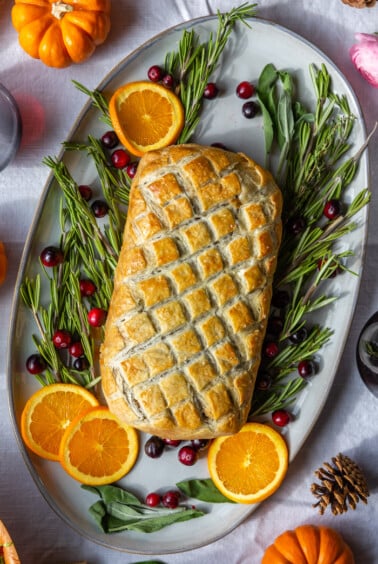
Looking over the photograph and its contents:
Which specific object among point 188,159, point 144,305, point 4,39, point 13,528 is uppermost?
point 4,39

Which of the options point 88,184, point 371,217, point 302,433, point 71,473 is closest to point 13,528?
point 71,473

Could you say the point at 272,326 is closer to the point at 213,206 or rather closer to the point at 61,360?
the point at 213,206

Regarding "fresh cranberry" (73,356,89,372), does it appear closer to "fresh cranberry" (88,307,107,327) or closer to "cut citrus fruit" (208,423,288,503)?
"fresh cranberry" (88,307,107,327)

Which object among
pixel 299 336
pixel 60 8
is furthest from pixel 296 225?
pixel 60 8

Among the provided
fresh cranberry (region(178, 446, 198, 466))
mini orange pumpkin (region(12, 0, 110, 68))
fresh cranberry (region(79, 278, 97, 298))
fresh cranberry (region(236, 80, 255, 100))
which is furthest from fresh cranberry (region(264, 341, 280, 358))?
mini orange pumpkin (region(12, 0, 110, 68))

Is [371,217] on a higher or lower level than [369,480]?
higher

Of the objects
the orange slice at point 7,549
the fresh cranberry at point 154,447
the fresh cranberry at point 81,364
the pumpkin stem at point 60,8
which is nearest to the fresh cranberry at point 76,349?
the fresh cranberry at point 81,364
